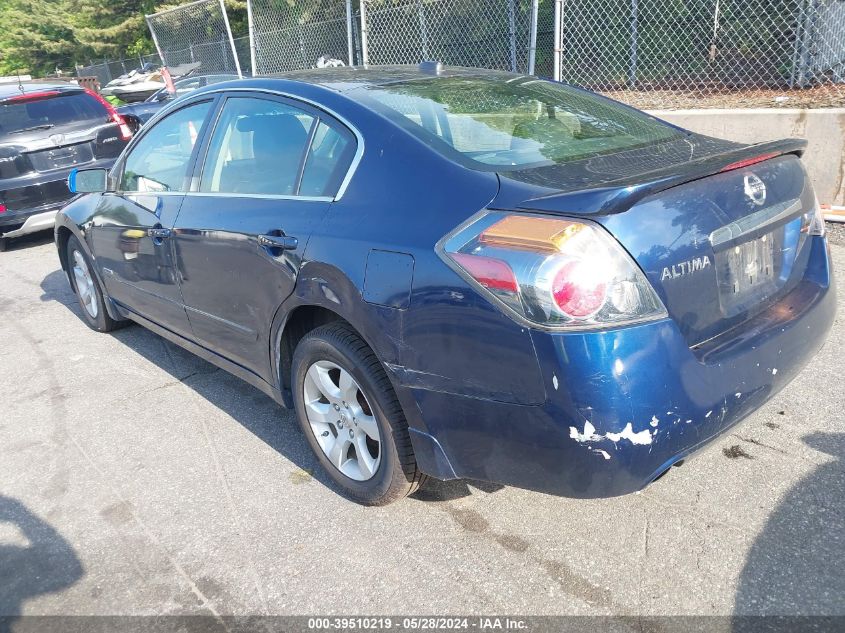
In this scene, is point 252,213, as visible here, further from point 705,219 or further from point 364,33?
point 364,33

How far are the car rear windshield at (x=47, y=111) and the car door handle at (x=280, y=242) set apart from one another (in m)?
6.30

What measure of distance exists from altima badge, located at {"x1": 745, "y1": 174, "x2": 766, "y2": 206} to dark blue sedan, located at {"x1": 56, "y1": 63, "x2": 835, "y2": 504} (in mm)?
13

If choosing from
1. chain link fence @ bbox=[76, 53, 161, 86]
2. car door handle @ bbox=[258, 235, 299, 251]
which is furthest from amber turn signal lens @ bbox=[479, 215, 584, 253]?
chain link fence @ bbox=[76, 53, 161, 86]

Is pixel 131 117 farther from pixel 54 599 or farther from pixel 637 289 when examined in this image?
pixel 637 289

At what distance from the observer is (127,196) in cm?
427

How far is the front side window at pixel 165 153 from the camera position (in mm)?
3752

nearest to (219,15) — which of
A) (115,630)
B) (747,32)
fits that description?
(747,32)

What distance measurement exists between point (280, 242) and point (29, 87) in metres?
7.32

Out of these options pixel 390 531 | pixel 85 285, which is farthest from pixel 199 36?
pixel 390 531

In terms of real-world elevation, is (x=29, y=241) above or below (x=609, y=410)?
below

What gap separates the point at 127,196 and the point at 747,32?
760cm

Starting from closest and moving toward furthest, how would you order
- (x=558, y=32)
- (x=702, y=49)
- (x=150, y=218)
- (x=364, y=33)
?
(x=150, y=218)
(x=558, y=32)
(x=702, y=49)
(x=364, y=33)

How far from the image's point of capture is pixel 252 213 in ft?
10.2

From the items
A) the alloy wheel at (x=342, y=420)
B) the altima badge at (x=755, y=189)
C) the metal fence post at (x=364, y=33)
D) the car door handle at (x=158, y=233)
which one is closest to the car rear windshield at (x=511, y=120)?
the altima badge at (x=755, y=189)
